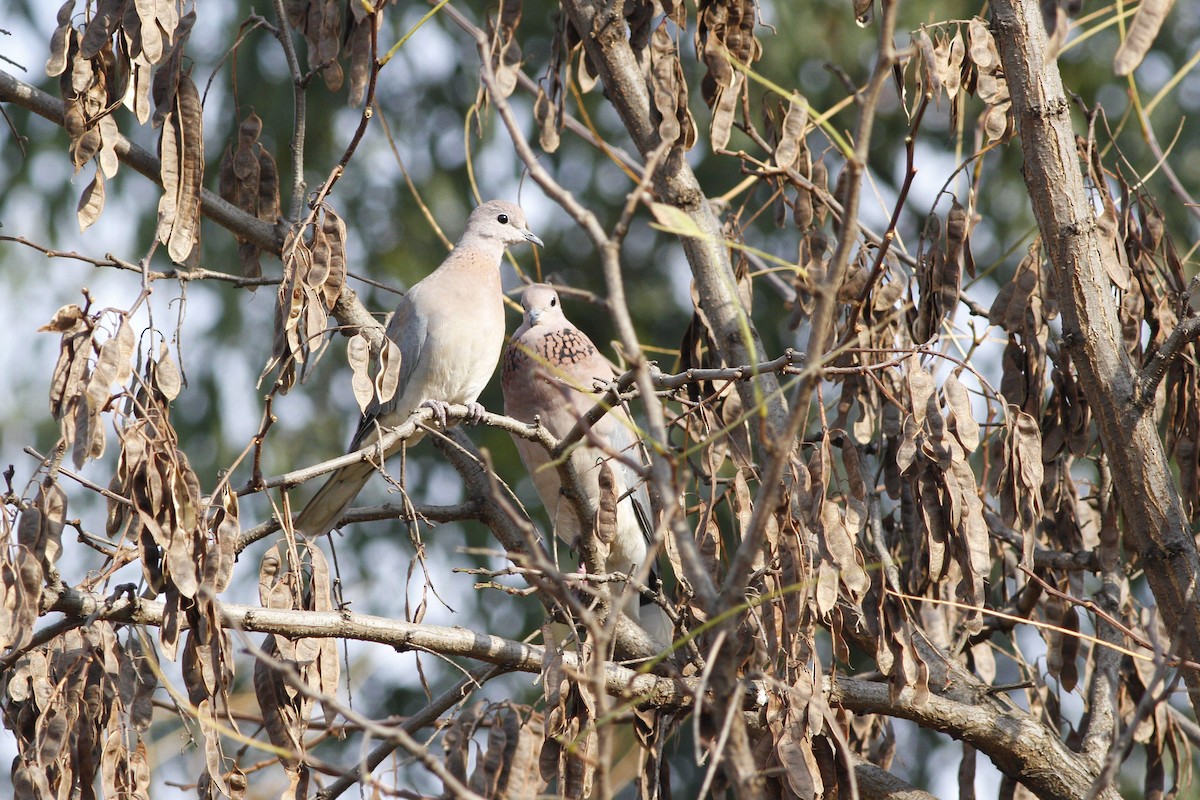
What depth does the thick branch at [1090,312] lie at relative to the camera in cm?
223

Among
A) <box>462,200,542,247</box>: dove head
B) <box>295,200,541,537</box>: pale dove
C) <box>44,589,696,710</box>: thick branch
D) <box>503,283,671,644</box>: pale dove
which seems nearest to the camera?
<box>44,589,696,710</box>: thick branch

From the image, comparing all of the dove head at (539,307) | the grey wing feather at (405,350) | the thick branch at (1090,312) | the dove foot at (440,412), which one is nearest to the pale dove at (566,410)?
the dove head at (539,307)

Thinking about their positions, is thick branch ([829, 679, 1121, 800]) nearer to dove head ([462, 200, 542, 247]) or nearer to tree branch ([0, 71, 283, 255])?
tree branch ([0, 71, 283, 255])

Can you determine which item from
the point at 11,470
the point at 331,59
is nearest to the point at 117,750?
the point at 11,470

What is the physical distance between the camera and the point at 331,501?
127 inches

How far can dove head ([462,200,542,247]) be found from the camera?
13.2 feet

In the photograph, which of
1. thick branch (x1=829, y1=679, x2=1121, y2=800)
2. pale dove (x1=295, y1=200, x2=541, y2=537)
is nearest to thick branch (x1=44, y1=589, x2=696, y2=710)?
thick branch (x1=829, y1=679, x2=1121, y2=800)

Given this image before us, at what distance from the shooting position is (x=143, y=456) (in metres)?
1.78

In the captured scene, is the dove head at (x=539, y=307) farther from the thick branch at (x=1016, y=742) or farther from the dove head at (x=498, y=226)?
the thick branch at (x=1016, y=742)

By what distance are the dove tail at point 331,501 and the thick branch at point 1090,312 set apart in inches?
64.1

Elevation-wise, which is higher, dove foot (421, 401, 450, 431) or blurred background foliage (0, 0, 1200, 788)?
blurred background foliage (0, 0, 1200, 788)

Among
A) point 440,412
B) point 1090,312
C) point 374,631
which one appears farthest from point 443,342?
point 1090,312

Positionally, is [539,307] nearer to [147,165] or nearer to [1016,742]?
[147,165]

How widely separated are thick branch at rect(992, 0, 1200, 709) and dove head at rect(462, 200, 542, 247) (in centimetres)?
197
